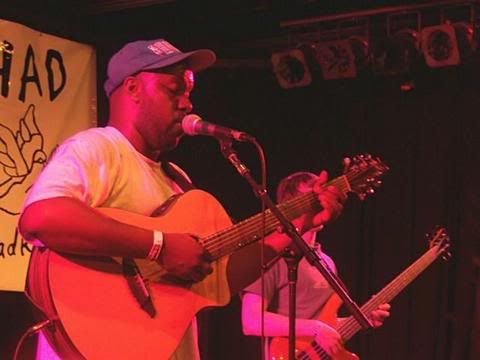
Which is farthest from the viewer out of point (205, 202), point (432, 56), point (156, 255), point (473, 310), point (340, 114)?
point (340, 114)

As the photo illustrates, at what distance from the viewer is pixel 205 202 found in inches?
109

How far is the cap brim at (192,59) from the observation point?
8.77 feet

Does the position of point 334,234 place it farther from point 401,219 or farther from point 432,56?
point 432,56

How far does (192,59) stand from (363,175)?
83cm

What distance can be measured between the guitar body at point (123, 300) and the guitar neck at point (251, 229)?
6cm

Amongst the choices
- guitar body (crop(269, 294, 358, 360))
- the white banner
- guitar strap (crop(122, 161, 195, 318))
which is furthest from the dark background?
guitar strap (crop(122, 161, 195, 318))

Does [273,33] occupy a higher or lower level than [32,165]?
higher

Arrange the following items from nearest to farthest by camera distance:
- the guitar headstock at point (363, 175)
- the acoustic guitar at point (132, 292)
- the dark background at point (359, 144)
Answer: the acoustic guitar at point (132, 292) → the guitar headstock at point (363, 175) → the dark background at point (359, 144)

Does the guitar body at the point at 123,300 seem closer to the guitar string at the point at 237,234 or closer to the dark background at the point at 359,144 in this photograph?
the guitar string at the point at 237,234

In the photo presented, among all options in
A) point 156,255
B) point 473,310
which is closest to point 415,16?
point 473,310

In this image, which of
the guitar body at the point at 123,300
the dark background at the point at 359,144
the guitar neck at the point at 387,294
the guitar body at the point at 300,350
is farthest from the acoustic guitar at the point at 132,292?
the dark background at the point at 359,144

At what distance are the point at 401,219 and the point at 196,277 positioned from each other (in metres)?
3.65

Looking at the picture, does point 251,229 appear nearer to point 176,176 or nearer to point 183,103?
point 176,176

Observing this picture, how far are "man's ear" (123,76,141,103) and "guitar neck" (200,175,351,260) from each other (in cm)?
51
